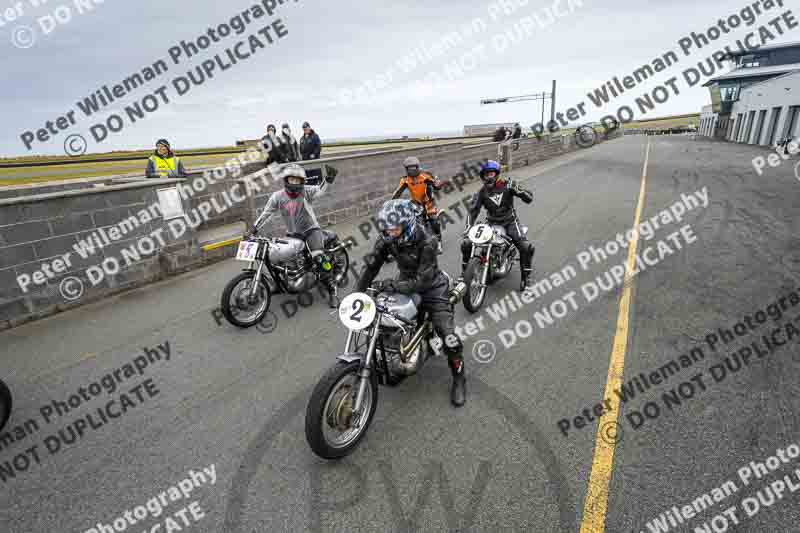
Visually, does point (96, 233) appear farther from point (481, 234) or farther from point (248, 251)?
point (481, 234)

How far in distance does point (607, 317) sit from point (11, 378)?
7.27 m

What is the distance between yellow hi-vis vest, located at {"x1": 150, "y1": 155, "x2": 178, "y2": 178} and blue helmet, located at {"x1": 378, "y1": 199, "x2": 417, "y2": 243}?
773cm

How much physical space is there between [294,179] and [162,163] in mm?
5275

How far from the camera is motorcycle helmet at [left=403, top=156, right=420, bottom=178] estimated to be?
7.64 metres

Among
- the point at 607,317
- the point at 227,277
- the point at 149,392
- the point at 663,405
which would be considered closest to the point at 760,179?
the point at 607,317

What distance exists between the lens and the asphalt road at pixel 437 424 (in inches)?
106

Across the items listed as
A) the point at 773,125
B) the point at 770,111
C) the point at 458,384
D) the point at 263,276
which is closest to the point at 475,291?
the point at 458,384

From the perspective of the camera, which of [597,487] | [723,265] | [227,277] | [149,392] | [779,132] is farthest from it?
[779,132]

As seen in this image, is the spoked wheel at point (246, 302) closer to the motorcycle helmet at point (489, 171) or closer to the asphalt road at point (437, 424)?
the asphalt road at point (437, 424)

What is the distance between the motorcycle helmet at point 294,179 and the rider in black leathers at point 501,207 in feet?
8.62

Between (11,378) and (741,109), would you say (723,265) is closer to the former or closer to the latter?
(11,378)

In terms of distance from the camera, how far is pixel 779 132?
3070cm

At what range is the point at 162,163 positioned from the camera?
30.1 feet

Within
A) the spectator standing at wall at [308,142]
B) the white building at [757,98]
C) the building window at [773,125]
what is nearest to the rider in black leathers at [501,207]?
the spectator standing at wall at [308,142]
